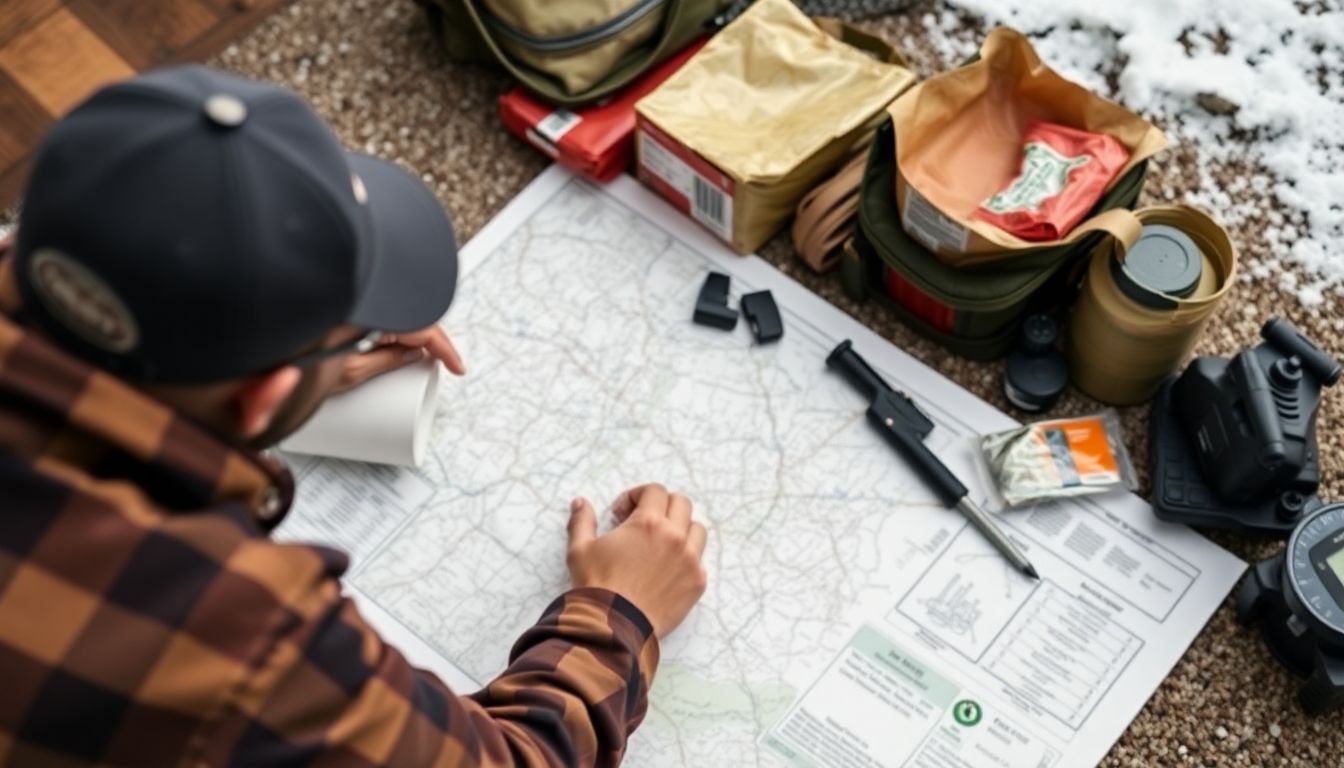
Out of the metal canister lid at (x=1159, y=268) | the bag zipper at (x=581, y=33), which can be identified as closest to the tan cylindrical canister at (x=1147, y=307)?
the metal canister lid at (x=1159, y=268)

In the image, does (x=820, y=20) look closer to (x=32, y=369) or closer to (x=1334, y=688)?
(x=1334, y=688)

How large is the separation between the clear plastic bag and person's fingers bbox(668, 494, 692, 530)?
10.2 inches

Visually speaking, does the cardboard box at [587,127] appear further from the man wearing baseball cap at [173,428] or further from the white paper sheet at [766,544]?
the man wearing baseball cap at [173,428]

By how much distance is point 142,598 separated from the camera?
2.11ft

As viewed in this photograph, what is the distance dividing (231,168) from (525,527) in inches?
21.0

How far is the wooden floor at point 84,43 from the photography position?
1352 millimetres

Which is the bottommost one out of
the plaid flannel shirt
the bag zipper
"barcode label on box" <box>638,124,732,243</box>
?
"barcode label on box" <box>638,124,732,243</box>

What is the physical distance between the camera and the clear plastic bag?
3.63ft

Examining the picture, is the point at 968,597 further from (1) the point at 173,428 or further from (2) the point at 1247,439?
(1) the point at 173,428

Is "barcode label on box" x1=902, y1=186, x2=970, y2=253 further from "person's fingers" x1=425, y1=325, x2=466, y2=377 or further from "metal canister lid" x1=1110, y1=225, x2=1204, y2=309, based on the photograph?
"person's fingers" x1=425, y1=325, x2=466, y2=377

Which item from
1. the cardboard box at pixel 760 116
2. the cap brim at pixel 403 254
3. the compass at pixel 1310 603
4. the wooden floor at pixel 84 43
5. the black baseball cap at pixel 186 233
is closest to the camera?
the black baseball cap at pixel 186 233

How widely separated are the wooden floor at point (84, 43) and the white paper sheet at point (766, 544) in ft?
1.34

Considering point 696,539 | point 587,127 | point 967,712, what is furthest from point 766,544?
point 587,127

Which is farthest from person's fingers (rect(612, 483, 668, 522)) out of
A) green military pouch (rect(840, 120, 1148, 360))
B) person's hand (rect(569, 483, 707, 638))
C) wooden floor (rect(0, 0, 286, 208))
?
wooden floor (rect(0, 0, 286, 208))
